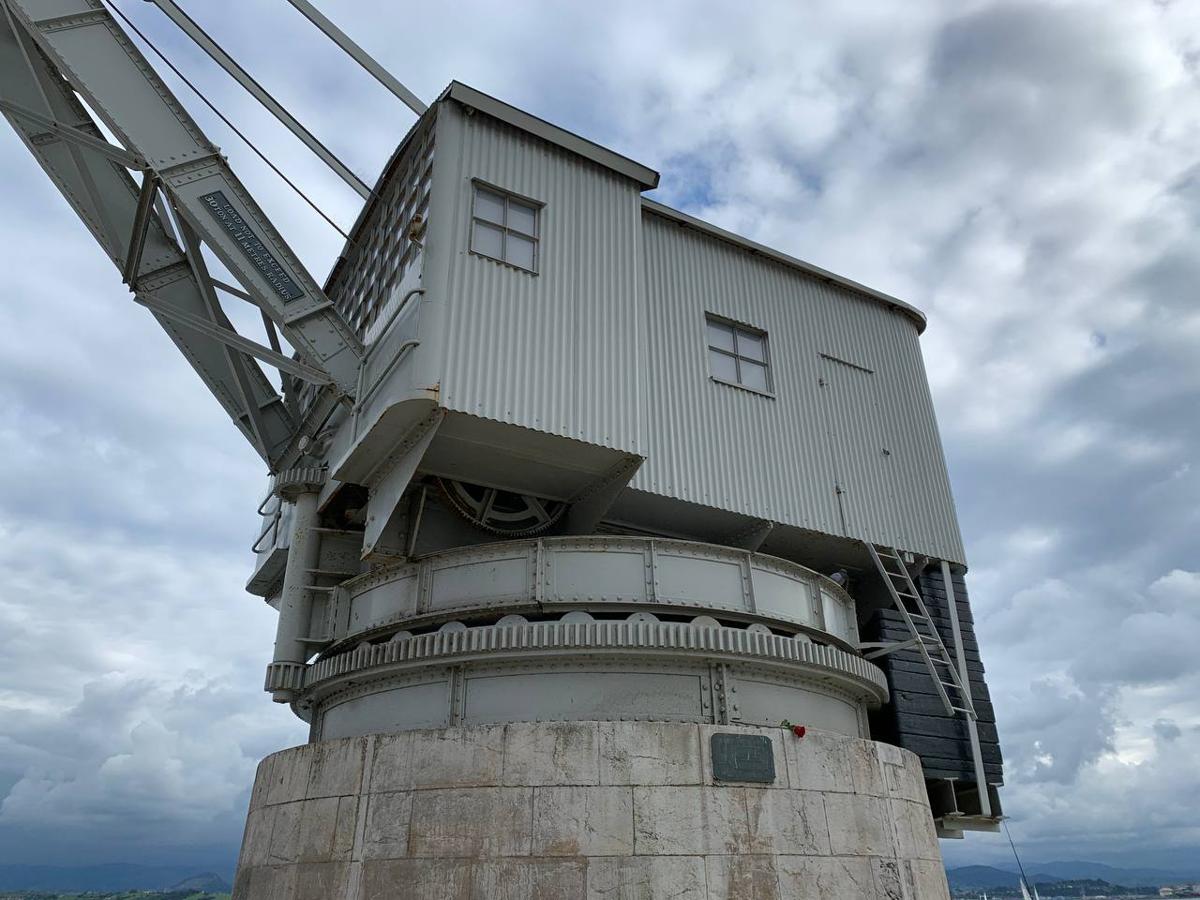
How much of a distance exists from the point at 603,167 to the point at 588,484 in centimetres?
603

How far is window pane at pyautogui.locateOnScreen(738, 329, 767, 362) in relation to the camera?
1841cm

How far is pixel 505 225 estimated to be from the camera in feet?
49.3

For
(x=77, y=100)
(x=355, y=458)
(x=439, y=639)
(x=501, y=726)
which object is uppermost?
(x=77, y=100)

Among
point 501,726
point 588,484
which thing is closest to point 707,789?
point 501,726

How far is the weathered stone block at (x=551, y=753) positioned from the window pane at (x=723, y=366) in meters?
8.61

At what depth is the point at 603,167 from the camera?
54.5ft

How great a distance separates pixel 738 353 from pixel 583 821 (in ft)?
34.3

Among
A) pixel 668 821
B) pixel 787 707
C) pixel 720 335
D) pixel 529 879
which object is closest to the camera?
pixel 529 879

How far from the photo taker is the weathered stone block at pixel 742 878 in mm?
10461

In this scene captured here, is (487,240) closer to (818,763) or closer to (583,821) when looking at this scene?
(583,821)

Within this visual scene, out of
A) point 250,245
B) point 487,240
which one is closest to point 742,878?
point 487,240

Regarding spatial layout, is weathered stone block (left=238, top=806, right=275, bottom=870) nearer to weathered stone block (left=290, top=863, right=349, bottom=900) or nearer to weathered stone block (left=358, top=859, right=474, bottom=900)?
weathered stone block (left=290, top=863, right=349, bottom=900)

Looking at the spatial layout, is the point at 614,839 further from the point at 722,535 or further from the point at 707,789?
the point at 722,535

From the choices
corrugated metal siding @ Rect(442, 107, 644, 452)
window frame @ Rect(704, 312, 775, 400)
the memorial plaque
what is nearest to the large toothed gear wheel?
corrugated metal siding @ Rect(442, 107, 644, 452)
